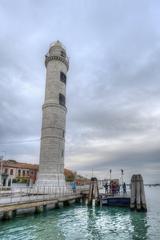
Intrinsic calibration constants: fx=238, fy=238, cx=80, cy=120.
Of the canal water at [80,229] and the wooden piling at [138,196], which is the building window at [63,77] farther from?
the canal water at [80,229]

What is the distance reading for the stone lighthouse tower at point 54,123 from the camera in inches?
1448

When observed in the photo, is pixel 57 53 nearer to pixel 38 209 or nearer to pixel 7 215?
pixel 38 209

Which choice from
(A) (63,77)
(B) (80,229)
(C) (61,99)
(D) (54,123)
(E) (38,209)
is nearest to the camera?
(B) (80,229)

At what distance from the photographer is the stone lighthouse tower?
36.8 metres

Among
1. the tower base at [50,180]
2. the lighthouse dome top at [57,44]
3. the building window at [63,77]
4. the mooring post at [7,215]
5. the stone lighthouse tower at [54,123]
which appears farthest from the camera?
the lighthouse dome top at [57,44]

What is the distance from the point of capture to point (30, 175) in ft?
253

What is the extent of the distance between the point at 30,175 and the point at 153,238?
65719 mm

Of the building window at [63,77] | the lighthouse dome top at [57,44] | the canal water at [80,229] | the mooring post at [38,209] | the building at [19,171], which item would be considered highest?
the lighthouse dome top at [57,44]

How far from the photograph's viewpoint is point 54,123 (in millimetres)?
38281

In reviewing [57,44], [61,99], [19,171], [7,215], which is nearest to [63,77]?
[61,99]

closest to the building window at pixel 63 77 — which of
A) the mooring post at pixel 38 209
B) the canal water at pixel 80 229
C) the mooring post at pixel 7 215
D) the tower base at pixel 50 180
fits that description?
the tower base at pixel 50 180

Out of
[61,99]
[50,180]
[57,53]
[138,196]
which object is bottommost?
[138,196]

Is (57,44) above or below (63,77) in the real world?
above

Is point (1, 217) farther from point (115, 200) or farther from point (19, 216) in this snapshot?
point (115, 200)
